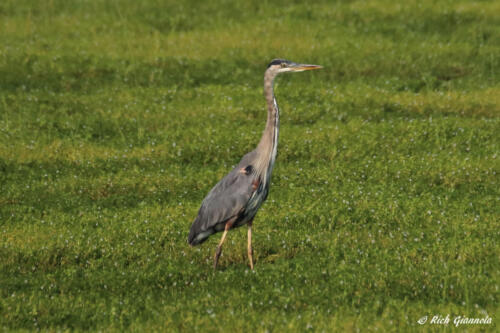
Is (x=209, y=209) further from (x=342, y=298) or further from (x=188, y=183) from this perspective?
(x=188, y=183)

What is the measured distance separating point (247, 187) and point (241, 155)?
7091 mm

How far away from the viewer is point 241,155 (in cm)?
1823

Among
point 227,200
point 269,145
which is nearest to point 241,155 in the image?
point 227,200

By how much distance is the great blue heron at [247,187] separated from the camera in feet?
36.5

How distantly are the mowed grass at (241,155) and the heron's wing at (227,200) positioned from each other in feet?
2.42

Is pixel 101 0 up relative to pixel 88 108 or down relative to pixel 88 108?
up

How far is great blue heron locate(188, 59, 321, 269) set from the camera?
11.1 meters

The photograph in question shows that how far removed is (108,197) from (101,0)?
776 inches

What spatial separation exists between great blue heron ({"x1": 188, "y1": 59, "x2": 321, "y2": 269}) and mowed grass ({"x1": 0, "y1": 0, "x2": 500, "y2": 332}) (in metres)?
0.78

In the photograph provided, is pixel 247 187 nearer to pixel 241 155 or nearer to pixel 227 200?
pixel 227 200

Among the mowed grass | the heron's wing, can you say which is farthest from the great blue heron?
the mowed grass

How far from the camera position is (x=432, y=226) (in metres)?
13.2

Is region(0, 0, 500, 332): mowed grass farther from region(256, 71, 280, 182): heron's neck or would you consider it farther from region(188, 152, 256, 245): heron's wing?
region(256, 71, 280, 182): heron's neck

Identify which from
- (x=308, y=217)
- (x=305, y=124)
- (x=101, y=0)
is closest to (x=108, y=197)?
(x=308, y=217)
